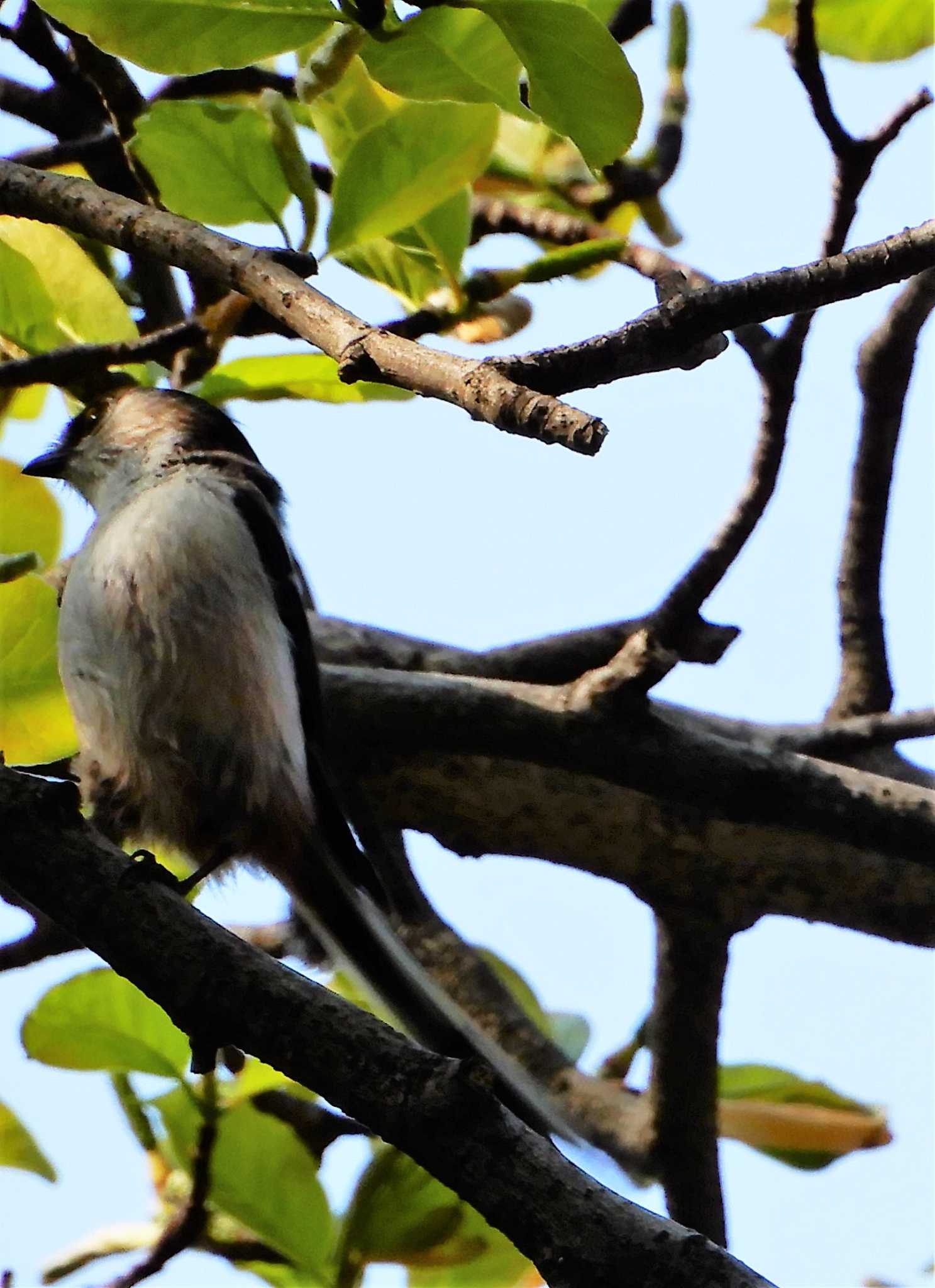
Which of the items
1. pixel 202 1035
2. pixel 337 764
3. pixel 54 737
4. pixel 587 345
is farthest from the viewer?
pixel 337 764

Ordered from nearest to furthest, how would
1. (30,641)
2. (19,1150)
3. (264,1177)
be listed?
(30,641) → (264,1177) → (19,1150)

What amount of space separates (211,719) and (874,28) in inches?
62.8

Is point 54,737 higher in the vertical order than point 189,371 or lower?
lower

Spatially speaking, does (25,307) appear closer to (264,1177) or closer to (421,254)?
(421,254)

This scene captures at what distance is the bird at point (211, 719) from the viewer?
2.42 metres

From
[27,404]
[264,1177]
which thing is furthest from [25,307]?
A: [264,1177]

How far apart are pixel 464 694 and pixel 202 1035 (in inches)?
36.2

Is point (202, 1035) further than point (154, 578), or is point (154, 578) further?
point (154, 578)

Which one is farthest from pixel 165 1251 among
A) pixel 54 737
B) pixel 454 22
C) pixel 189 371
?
pixel 454 22

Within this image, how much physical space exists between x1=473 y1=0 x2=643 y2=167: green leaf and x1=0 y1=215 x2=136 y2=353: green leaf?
1.04 metres

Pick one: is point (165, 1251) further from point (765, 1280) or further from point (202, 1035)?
point (765, 1280)

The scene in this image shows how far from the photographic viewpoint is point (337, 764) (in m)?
2.73

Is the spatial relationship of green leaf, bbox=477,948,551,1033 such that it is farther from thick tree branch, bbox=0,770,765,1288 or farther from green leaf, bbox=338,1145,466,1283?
thick tree branch, bbox=0,770,765,1288

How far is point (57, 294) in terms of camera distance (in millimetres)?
2357
